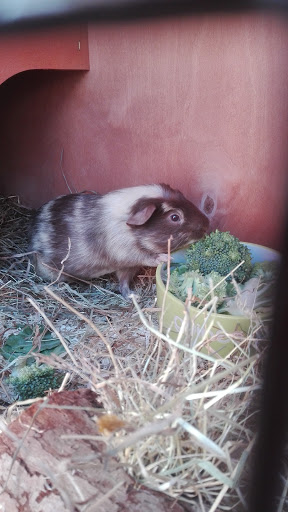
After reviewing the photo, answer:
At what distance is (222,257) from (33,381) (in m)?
0.98

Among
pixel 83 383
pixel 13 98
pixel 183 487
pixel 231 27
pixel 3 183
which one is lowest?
pixel 83 383

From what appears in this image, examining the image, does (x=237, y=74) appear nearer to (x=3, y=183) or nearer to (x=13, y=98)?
(x=13, y=98)

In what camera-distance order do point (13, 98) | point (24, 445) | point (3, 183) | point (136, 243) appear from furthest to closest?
1. point (3, 183)
2. point (13, 98)
3. point (136, 243)
4. point (24, 445)

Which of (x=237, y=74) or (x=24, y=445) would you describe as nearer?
(x=24, y=445)

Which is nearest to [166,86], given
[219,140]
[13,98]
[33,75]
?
[219,140]

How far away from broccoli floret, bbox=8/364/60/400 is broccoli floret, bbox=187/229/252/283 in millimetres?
820

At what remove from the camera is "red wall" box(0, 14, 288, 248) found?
2346 mm

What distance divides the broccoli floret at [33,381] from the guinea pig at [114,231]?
76 centimetres

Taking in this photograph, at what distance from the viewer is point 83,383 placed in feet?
7.11

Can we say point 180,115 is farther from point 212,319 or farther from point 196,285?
point 212,319

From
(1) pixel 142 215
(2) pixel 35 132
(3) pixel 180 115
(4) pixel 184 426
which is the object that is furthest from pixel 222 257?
(2) pixel 35 132

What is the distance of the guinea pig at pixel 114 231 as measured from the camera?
2707 millimetres

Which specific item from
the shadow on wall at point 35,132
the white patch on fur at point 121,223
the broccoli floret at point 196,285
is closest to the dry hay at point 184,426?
the broccoli floret at point 196,285

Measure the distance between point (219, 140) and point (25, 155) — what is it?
1833 millimetres
